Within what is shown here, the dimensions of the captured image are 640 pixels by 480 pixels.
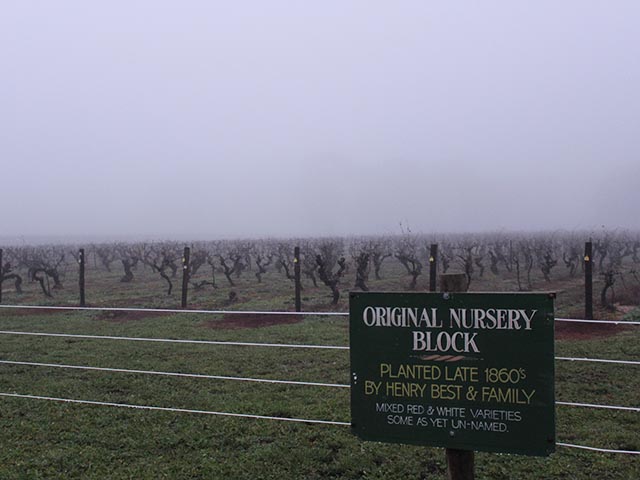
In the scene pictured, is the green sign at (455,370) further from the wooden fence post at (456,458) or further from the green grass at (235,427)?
the green grass at (235,427)

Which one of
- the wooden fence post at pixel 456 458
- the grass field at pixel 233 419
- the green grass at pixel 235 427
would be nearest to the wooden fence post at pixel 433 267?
the grass field at pixel 233 419

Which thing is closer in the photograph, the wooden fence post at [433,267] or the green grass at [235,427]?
the green grass at [235,427]

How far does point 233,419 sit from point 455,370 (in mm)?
3316

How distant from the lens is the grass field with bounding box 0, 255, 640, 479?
4.28m

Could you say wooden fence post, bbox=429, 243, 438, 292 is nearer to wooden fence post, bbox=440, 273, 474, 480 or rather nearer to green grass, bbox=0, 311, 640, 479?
green grass, bbox=0, 311, 640, 479

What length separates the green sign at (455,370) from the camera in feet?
8.62

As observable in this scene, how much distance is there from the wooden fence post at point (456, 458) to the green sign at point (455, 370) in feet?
0.30

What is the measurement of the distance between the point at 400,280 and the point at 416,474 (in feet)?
67.3

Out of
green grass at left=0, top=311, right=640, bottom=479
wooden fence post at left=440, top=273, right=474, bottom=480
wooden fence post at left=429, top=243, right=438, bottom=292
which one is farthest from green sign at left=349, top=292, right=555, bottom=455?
wooden fence post at left=429, top=243, right=438, bottom=292

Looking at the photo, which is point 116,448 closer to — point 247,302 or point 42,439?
point 42,439

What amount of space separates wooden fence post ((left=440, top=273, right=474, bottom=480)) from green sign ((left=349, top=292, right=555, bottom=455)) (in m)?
0.09

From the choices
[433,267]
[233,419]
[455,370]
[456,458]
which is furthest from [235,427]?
[433,267]

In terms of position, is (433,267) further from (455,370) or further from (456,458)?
(455,370)

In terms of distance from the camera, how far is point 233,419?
18.0 ft
